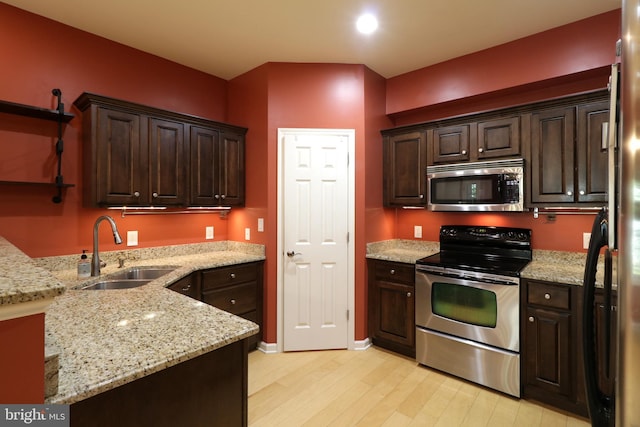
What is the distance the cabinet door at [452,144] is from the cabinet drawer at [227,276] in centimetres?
214

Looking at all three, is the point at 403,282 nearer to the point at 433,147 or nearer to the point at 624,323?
the point at 433,147

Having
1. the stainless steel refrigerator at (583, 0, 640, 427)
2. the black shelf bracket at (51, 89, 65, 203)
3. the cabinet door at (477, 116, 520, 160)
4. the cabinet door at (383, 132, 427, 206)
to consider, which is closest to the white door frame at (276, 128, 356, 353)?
the cabinet door at (383, 132, 427, 206)

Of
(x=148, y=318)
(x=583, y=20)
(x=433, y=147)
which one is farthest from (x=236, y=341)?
(x=583, y=20)

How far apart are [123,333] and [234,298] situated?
67.4 inches

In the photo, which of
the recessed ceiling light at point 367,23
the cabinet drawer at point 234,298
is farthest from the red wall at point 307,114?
the recessed ceiling light at point 367,23

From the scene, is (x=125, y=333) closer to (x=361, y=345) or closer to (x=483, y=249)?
(x=361, y=345)

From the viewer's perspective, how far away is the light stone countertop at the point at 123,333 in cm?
94

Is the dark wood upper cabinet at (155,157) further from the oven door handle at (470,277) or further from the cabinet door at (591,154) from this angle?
the cabinet door at (591,154)

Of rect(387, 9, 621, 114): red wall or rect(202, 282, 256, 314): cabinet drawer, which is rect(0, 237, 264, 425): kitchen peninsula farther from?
rect(387, 9, 621, 114): red wall

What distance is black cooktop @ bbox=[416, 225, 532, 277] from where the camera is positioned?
2629 millimetres

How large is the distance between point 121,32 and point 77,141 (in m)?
1.01

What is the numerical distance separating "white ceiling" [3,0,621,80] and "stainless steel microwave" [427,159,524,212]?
1111mm

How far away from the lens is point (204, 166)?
3082mm

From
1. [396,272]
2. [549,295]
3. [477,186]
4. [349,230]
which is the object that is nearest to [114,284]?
[349,230]
